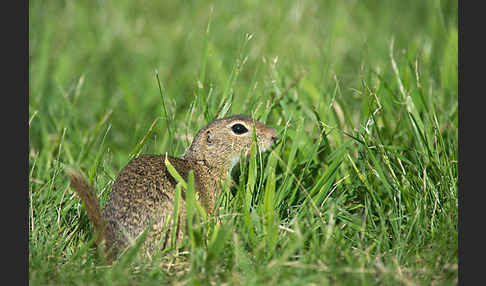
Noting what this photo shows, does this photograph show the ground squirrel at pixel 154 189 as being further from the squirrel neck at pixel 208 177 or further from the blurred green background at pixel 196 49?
the blurred green background at pixel 196 49

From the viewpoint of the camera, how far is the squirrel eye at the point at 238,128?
374cm

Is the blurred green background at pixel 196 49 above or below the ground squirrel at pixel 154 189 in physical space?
above

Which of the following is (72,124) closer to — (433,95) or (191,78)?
(191,78)

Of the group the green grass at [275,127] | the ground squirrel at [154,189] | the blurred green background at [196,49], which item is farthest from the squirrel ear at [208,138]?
the blurred green background at [196,49]

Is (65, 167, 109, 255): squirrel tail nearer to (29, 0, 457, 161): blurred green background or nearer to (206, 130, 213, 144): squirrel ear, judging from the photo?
(206, 130, 213, 144): squirrel ear

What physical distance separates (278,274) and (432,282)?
775 mm

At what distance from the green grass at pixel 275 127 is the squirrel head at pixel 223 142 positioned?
175 millimetres

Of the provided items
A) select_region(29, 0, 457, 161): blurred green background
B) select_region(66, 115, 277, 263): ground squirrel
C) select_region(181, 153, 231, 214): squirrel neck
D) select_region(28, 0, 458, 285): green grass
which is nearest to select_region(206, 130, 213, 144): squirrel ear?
select_region(66, 115, 277, 263): ground squirrel

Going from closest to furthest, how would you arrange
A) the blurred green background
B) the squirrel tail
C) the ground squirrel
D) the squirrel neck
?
the squirrel tail → the ground squirrel → the squirrel neck → the blurred green background

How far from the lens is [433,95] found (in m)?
4.56

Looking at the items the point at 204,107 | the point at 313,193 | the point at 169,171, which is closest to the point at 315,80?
the point at 204,107

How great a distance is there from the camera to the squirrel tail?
2820 mm

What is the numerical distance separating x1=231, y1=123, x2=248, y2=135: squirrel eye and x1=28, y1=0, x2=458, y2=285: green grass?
0.77 ft

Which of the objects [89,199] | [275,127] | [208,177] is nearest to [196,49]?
[275,127]
